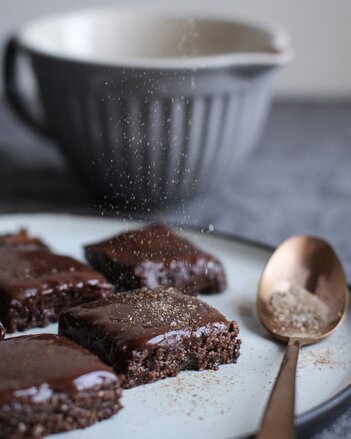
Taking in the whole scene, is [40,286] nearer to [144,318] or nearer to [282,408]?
[144,318]

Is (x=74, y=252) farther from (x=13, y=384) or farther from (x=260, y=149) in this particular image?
(x=260, y=149)

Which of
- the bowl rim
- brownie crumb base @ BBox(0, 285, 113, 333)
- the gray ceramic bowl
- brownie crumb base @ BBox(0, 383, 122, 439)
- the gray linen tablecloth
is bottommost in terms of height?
the gray linen tablecloth

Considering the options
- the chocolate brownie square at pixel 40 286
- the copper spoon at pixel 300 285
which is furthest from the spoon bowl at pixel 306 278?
the chocolate brownie square at pixel 40 286

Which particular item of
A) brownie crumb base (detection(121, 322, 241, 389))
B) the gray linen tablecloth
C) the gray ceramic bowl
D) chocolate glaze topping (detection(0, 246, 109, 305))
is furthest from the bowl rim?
brownie crumb base (detection(121, 322, 241, 389))

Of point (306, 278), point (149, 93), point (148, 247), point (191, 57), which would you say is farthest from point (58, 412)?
point (191, 57)

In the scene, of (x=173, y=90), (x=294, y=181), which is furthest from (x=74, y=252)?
(x=294, y=181)

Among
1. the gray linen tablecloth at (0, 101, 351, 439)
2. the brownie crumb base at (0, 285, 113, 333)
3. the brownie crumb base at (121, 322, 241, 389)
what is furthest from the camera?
the gray linen tablecloth at (0, 101, 351, 439)

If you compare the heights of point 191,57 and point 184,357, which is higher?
point 191,57

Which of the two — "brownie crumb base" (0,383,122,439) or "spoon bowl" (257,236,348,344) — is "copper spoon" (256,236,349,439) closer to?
"spoon bowl" (257,236,348,344)
